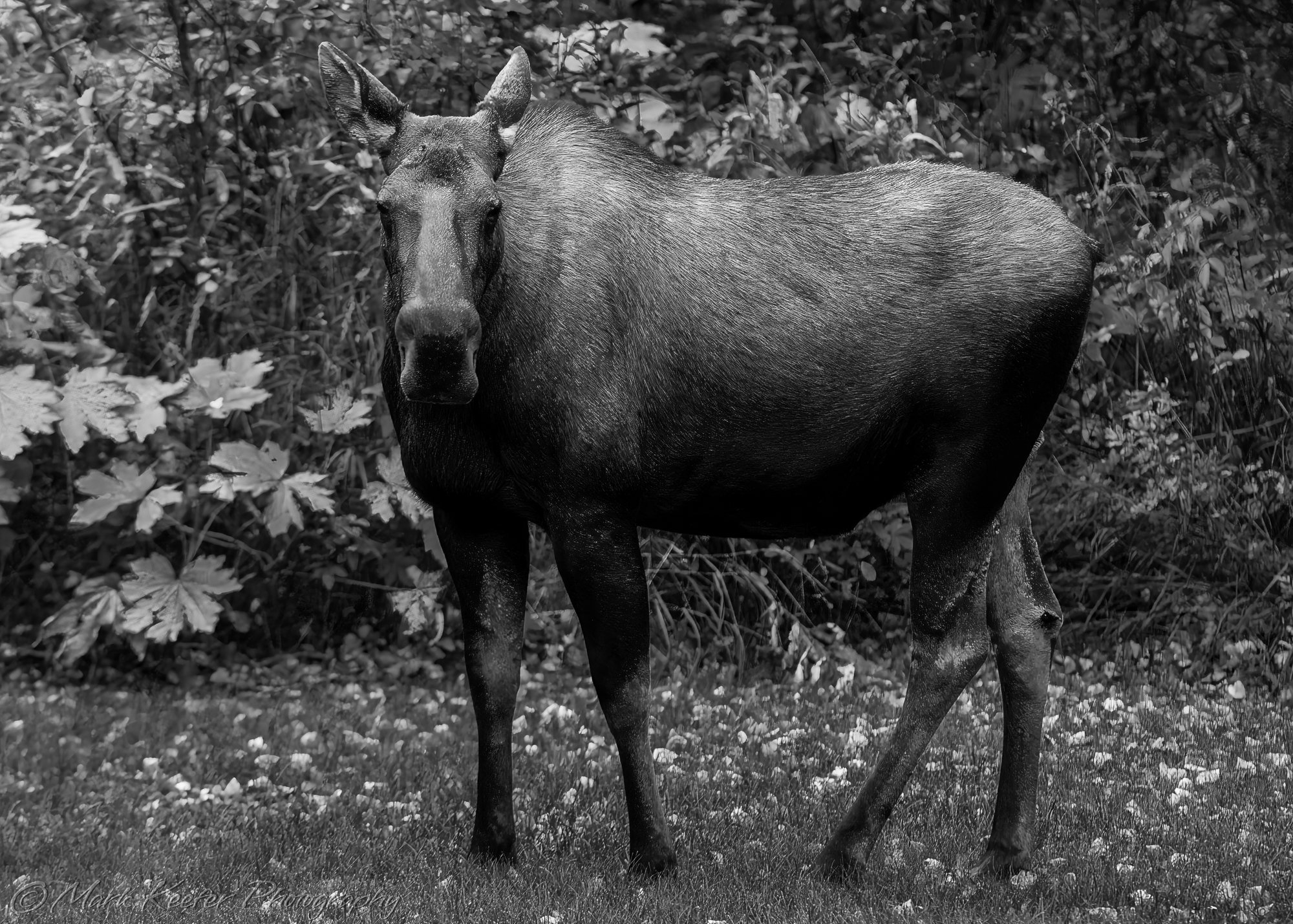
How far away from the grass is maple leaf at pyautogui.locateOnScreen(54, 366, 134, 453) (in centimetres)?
125

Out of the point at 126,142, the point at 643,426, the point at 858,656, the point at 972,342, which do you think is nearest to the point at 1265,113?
the point at 858,656

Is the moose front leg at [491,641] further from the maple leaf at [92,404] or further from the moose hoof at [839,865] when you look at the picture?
the maple leaf at [92,404]

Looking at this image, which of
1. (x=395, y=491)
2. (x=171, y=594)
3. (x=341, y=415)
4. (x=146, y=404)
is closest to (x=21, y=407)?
(x=146, y=404)

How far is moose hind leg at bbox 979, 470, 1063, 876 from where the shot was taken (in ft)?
15.6

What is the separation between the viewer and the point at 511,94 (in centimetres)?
437

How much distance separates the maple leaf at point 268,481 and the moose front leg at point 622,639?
9.30 ft

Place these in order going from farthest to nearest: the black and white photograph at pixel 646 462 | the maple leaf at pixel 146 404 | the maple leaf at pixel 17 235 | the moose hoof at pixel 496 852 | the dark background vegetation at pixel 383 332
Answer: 1. the dark background vegetation at pixel 383 332
2. the maple leaf at pixel 146 404
3. the maple leaf at pixel 17 235
4. the moose hoof at pixel 496 852
5. the black and white photograph at pixel 646 462

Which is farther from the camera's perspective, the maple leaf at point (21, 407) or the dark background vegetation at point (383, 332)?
the dark background vegetation at point (383, 332)

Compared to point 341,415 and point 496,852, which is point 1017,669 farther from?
point 341,415

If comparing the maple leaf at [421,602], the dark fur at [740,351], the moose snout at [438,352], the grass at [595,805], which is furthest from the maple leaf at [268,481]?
the moose snout at [438,352]

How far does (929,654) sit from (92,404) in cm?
425

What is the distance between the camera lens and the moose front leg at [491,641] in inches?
187

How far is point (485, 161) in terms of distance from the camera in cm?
422

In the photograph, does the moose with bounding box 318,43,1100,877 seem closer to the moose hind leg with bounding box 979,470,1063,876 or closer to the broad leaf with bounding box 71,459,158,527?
the moose hind leg with bounding box 979,470,1063,876
